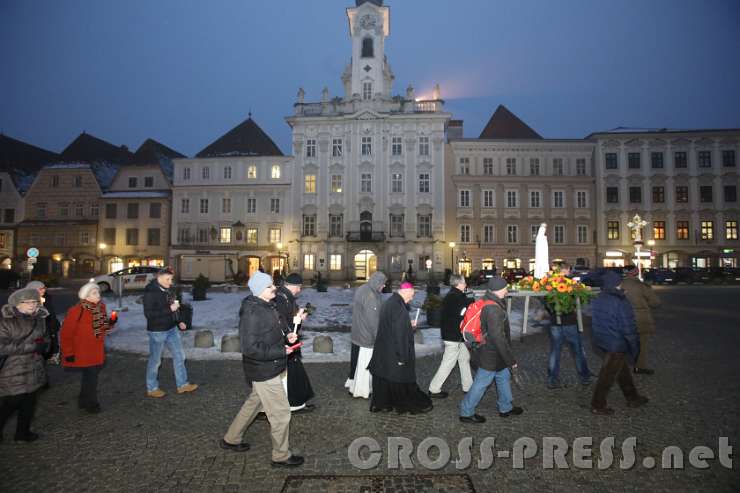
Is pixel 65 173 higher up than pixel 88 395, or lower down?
higher up

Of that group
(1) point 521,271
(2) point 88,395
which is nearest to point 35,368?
(2) point 88,395

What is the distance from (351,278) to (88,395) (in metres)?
32.5

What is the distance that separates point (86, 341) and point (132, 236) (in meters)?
40.2

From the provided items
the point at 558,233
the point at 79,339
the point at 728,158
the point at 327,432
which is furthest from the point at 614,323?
the point at 728,158

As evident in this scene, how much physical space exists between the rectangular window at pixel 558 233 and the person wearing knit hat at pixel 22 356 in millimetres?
40479

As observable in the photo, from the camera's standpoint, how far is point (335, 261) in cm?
3841

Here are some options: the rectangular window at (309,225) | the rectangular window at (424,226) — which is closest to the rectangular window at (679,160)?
the rectangular window at (424,226)

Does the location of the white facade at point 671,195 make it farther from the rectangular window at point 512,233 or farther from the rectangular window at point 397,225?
the rectangular window at point 397,225

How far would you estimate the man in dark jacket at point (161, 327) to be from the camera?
6062 millimetres

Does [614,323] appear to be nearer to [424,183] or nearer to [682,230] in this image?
[424,183]

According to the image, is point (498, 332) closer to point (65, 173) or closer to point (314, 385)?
point (314, 385)

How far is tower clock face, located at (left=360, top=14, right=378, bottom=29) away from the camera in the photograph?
40.5 m

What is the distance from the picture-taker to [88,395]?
18.3 feet

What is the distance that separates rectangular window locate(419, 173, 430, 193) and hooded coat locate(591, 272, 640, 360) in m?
33.1
